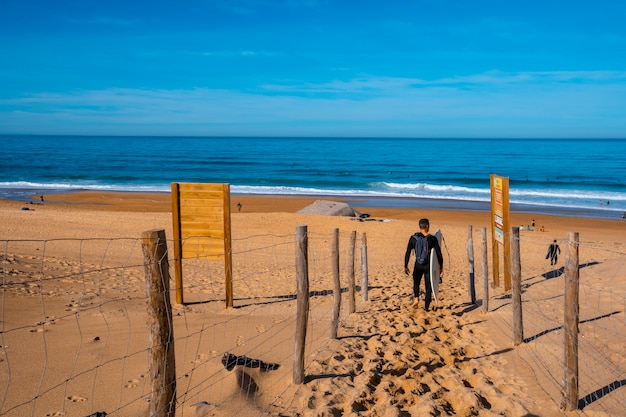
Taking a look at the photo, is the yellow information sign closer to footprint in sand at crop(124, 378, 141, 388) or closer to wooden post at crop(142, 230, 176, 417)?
footprint in sand at crop(124, 378, 141, 388)

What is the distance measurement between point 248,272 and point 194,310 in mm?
3548

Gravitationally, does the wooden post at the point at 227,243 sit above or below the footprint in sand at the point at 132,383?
above

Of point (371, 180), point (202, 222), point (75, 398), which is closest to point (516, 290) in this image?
point (202, 222)

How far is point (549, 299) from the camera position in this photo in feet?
32.7

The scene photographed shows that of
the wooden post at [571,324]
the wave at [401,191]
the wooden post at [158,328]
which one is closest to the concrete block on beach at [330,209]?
the wave at [401,191]

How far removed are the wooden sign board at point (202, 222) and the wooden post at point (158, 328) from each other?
200 inches

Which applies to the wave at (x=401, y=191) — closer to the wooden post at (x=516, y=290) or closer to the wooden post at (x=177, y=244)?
the wooden post at (x=516, y=290)

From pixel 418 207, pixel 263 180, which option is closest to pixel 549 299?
pixel 418 207

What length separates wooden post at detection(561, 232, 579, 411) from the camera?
516 centimetres

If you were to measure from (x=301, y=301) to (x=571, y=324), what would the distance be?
2.78 meters

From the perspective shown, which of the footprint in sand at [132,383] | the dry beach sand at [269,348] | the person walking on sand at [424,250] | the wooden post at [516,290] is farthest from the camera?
the person walking on sand at [424,250]

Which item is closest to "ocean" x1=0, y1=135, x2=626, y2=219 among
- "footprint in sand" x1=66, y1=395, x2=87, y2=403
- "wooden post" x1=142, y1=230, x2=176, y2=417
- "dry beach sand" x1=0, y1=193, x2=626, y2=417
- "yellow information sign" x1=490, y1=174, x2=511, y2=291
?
"yellow information sign" x1=490, y1=174, x2=511, y2=291

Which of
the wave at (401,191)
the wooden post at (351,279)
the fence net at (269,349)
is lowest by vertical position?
the fence net at (269,349)

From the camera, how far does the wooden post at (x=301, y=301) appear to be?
581 cm
